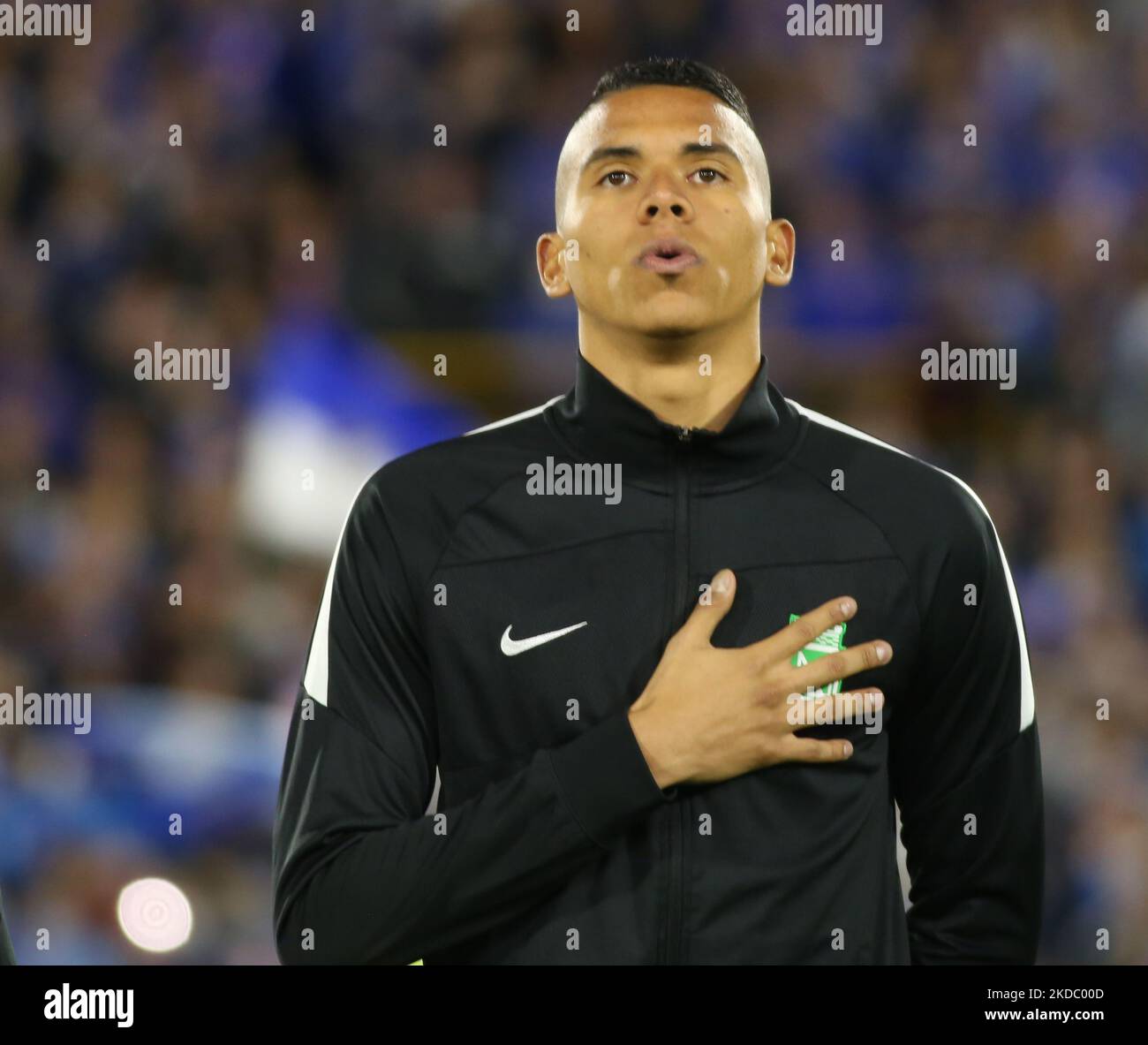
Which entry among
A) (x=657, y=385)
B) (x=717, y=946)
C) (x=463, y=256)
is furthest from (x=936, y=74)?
(x=717, y=946)

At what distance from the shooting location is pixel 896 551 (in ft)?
6.91

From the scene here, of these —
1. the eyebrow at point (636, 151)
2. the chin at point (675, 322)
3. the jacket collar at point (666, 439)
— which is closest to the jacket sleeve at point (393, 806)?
the jacket collar at point (666, 439)

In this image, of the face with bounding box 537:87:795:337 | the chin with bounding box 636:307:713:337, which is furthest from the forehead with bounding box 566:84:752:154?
the chin with bounding box 636:307:713:337

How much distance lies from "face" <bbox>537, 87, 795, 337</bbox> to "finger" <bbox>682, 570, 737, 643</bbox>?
0.97ft

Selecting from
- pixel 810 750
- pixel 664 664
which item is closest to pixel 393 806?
pixel 664 664

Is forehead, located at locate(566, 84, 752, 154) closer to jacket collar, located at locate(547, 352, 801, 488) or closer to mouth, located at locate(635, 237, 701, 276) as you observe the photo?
mouth, located at locate(635, 237, 701, 276)

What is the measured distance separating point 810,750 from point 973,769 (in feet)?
1.04

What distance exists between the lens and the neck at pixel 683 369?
216 centimetres

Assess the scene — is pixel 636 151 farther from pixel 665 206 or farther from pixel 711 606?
pixel 711 606

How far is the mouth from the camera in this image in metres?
2.09

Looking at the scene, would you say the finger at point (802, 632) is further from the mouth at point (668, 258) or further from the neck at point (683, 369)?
the mouth at point (668, 258)

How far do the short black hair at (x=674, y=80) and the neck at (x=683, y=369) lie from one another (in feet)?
0.91

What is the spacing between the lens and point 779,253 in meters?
2.26

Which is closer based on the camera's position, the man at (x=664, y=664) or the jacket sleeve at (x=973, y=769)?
the man at (x=664, y=664)
